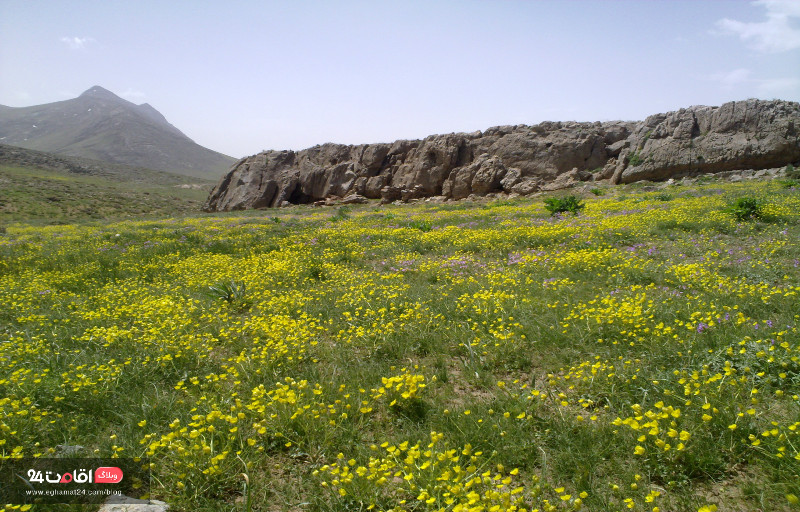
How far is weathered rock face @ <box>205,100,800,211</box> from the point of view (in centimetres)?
3056

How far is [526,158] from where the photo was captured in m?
41.7

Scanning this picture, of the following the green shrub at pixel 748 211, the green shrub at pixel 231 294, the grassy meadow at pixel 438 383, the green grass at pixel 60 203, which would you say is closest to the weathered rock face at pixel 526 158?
the green grass at pixel 60 203

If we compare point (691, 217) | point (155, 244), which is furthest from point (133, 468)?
point (691, 217)

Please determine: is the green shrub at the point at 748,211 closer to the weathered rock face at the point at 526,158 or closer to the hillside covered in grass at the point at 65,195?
the weathered rock face at the point at 526,158

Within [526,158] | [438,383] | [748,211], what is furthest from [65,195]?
[748,211]

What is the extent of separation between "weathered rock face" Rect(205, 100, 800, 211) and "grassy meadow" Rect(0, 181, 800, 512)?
28808mm

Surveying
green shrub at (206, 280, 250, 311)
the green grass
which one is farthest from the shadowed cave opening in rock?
green shrub at (206, 280, 250, 311)

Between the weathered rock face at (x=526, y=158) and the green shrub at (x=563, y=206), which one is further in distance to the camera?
the weathered rock face at (x=526, y=158)

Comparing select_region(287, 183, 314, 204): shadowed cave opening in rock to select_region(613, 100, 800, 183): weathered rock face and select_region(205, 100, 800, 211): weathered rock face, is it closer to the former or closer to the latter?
select_region(205, 100, 800, 211): weathered rock face

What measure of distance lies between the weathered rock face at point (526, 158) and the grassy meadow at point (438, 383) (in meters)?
28.8

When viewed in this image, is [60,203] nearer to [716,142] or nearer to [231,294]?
[231,294]

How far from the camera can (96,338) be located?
17.6ft

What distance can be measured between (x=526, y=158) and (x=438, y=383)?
41.3 metres

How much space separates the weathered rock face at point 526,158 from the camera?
30562mm
